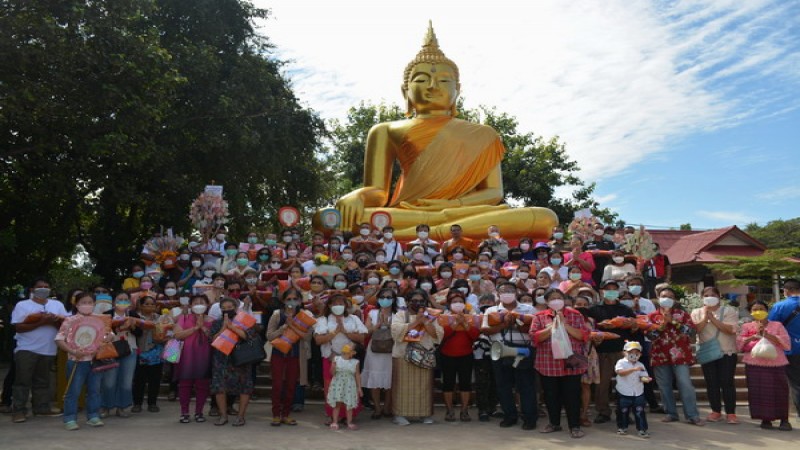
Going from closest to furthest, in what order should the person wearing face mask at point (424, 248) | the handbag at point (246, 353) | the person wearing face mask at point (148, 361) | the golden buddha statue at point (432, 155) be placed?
the handbag at point (246, 353) < the person wearing face mask at point (148, 361) < the person wearing face mask at point (424, 248) < the golden buddha statue at point (432, 155)

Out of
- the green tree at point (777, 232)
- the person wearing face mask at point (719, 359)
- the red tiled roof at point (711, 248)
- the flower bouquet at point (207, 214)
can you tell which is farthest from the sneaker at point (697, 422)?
the green tree at point (777, 232)

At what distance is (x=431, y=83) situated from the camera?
16.6 m

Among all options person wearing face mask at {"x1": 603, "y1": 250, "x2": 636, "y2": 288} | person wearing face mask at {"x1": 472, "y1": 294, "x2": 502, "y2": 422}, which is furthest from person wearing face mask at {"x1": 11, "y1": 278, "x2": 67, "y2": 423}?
person wearing face mask at {"x1": 603, "y1": 250, "x2": 636, "y2": 288}

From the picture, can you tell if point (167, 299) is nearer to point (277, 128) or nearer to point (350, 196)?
point (350, 196)

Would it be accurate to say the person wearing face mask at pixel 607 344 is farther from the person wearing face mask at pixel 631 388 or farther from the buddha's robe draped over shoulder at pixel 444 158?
the buddha's robe draped over shoulder at pixel 444 158

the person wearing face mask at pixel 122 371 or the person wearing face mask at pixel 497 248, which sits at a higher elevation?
the person wearing face mask at pixel 497 248

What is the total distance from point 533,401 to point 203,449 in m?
3.36

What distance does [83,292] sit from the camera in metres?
7.52

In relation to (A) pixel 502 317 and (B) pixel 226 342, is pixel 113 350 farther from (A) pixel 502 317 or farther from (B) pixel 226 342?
(A) pixel 502 317

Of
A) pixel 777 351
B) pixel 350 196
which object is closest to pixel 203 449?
pixel 777 351

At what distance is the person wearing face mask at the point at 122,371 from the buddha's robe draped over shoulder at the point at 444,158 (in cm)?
868

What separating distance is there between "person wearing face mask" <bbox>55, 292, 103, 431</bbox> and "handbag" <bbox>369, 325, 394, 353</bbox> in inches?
117

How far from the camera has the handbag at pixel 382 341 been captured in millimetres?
7375

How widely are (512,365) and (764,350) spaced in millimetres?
2741
